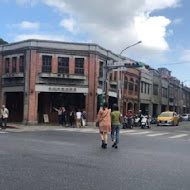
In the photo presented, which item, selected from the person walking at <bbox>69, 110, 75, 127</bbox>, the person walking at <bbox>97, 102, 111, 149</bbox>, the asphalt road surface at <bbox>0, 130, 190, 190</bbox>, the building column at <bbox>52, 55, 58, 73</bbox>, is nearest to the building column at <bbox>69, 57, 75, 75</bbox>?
the building column at <bbox>52, 55, 58, 73</bbox>

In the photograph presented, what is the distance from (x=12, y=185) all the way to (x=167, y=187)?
9.82ft

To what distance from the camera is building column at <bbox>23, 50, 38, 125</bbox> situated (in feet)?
108

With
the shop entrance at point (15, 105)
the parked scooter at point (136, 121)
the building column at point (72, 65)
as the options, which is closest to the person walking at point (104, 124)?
the building column at point (72, 65)

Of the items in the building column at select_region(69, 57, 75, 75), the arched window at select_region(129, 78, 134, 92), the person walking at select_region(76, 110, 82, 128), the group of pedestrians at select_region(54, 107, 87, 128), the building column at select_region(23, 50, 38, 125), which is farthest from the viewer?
the arched window at select_region(129, 78, 134, 92)

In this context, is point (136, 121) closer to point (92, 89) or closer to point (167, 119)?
point (167, 119)

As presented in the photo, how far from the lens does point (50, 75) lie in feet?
110

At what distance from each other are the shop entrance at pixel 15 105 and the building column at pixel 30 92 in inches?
160

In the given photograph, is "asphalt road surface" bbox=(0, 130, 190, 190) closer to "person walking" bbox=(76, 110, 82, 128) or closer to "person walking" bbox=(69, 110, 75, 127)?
"person walking" bbox=(76, 110, 82, 128)

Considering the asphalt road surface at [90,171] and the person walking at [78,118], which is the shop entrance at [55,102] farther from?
the asphalt road surface at [90,171]

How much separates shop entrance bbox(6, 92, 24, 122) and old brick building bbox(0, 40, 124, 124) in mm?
619

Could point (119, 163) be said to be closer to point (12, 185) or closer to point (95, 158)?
point (95, 158)

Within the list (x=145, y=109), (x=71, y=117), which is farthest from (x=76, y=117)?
(x=145, y=109)

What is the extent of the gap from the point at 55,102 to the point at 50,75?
3654 millimetres

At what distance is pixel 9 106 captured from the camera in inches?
1483
